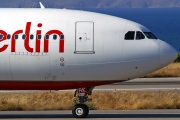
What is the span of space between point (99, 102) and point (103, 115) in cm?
413

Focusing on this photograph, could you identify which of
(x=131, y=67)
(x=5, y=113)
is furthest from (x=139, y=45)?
(x=5, y=113)

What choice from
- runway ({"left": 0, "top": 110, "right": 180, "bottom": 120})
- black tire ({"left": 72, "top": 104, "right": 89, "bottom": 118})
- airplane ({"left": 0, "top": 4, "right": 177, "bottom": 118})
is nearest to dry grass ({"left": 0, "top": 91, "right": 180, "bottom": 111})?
runway ({"left": 0, "top": 110, "right": 180, "bottom": 120})

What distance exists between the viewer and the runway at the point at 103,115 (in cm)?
2736

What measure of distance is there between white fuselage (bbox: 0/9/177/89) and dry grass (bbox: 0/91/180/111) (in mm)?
4227

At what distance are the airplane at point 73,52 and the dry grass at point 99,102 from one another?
4099mm

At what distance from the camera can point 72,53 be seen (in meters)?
26.7

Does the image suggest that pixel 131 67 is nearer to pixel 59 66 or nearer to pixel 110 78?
pixel 110 78

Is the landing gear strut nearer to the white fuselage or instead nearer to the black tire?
the black tire

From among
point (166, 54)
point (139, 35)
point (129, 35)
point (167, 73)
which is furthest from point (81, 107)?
point (167, 73)

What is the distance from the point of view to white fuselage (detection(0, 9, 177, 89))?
26.7m

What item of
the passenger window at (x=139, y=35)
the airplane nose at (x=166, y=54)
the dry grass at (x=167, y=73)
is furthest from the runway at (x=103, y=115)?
the dry grass at (x=167, y=73)

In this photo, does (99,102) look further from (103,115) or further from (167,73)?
(167,73)

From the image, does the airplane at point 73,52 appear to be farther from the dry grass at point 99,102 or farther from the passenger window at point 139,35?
the dry grass at point 99,102

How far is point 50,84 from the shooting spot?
88.9 feet
